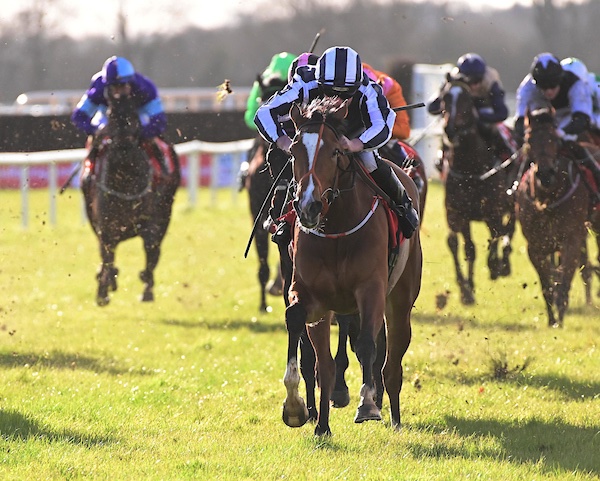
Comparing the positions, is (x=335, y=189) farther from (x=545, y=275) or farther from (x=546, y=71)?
(x=546, y=71)

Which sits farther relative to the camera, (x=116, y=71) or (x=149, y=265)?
(x=149, y=265)

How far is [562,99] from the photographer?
10.3 meters

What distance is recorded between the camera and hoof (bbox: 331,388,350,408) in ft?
21.5

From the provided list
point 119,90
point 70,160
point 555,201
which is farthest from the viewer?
point 70,160

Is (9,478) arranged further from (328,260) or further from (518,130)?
(518,130)

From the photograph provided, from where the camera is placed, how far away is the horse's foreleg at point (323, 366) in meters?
5.80

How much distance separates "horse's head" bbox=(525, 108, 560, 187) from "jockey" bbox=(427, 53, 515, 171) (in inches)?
74.9

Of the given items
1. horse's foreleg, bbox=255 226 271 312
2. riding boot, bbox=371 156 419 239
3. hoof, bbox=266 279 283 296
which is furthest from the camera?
hoof, bbox=266 279 283 296

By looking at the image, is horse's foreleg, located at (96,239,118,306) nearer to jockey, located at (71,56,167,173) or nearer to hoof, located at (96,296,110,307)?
hoof, located at (96,296,110,307)

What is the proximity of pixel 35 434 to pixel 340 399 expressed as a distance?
1658 millimetres

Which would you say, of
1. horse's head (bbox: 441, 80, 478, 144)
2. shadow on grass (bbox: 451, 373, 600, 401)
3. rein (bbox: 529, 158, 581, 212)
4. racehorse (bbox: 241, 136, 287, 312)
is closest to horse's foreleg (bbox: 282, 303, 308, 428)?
shadow on grass (bbox: 451, 373, 600, 401)

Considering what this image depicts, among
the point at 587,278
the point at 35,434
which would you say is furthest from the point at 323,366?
the point at 587,278

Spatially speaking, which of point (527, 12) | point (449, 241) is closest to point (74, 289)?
point (449, 241)

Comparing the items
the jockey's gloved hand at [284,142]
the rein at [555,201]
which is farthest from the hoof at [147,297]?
the jockey's gloved hand at [284,142]
